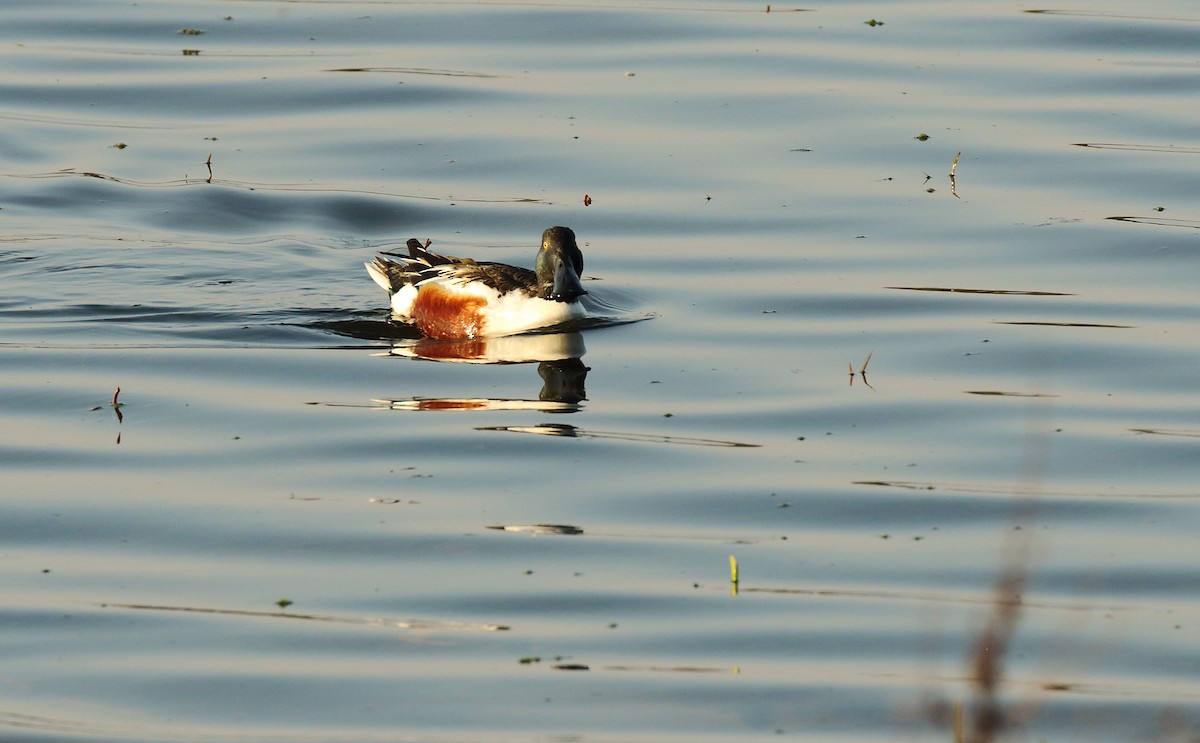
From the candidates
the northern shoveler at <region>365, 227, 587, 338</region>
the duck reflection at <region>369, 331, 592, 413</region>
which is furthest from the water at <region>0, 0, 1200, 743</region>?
the northern shoveler at <region>365, 227, 587, 338</region>

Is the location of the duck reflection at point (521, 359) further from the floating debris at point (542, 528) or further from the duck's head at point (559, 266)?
the floating debris at point (542, 528)

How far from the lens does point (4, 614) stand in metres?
6.62

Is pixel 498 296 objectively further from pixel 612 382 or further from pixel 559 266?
pixel 612 382

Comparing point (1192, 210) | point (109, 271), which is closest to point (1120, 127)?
point (1192, 210)

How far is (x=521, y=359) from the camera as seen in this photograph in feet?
35.9

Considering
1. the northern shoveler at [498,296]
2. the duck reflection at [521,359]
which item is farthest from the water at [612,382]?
the northern shoveler at [498,296]

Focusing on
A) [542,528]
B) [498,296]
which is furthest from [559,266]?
[542,528]

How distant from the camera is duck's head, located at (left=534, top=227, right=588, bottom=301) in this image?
11.2 meters

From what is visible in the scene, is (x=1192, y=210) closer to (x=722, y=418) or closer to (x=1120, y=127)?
(x=1120, y=127)

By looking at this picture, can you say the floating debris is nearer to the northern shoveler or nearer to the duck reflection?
the duck reflection

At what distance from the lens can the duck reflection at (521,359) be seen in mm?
9625

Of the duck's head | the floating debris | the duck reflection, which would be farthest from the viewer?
the duck's head

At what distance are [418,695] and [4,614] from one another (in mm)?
1736

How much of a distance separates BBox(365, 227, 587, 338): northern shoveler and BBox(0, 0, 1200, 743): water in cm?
25
